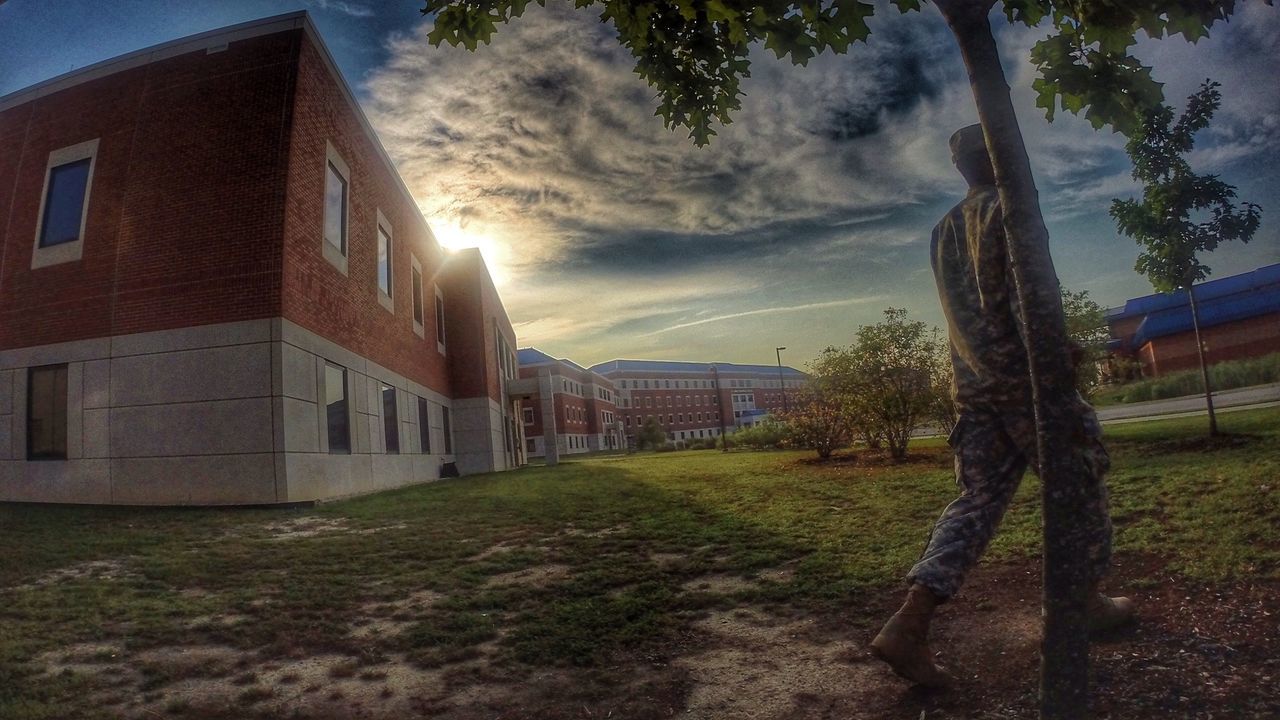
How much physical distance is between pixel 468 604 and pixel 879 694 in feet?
8.97

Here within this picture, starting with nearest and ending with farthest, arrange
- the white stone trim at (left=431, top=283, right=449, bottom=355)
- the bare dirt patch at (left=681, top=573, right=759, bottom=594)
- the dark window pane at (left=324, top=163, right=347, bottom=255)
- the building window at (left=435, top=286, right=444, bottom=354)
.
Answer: the bare dirt patch at (left=681, top=573, right=759, bottom=594)
the dark window pane at (left=324, top=163, right=347, bottom=255)
the white stone trim at (left=431, top=283, right=449, bottom=355)
the building window at (left=435, top=286, right=444, bottom=354)

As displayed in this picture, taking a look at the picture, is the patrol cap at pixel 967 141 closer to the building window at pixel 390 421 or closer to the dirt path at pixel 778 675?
the dirt path at pixel 778 675

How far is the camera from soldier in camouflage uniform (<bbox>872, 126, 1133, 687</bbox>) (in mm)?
2473

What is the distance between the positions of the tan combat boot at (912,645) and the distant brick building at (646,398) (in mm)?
61442

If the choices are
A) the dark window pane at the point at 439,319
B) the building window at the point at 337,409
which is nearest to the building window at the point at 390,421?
the building window at the point at 337,409

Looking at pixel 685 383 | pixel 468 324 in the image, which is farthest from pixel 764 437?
pixel 685 383

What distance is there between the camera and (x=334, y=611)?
14.0 feet

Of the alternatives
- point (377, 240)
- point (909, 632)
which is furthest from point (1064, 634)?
point (377, 240)

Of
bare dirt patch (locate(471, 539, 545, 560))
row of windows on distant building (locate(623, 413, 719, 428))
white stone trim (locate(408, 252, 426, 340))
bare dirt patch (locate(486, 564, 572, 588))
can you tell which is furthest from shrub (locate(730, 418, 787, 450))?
row of windows on distant building (locate(623, 413, 719, 428))

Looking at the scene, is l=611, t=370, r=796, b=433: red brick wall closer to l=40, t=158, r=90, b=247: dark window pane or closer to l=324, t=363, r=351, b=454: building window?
l=324, t=363, r=351, b=454: building window

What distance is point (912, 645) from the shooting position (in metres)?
2.47

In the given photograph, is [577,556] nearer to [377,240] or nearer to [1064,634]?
[1064,634]

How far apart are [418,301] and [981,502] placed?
21.1 metres

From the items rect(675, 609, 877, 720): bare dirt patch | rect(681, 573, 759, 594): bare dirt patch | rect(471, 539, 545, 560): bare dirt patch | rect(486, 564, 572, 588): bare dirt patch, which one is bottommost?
rect(675, 609, 877, 720): bare dirt patch
